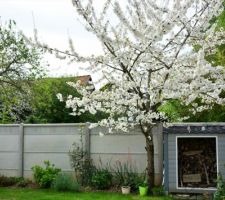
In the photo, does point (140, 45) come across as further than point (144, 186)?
No

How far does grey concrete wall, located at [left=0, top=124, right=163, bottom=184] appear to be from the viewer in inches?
470

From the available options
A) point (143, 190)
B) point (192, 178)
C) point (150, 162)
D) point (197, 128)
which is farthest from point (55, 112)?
point (197, 128)

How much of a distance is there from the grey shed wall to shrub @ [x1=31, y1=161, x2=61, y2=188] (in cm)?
296

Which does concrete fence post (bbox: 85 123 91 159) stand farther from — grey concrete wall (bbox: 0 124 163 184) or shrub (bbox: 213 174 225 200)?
shrub (bbox: 213 174 225 200)

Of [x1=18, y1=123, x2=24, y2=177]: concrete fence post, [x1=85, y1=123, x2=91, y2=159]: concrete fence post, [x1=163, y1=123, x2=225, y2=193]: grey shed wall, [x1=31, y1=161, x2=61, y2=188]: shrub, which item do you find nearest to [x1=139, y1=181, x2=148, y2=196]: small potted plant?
[x1=163, y1=123, x2=225, y2=193]: grey shed wall

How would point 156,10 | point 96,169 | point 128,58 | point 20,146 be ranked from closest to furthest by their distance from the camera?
point 156,10, point 128,58, point 96,169, point 20,146

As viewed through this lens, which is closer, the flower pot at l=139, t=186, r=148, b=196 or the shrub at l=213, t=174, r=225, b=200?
the shrub at l=213, t=174, r=225, b=200

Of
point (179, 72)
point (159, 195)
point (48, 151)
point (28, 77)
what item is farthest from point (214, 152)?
point (28, 77)

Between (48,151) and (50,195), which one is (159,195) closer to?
(50,195)

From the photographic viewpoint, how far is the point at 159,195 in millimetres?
10617

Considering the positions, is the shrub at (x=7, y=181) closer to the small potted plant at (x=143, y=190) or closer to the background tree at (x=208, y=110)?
the small potted plant at (x=143, y=190)

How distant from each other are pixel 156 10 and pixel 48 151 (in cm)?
591

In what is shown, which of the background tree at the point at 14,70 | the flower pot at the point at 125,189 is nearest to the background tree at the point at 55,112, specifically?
the background tree at the point at 14,70

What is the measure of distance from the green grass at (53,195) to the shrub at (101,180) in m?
0.52
